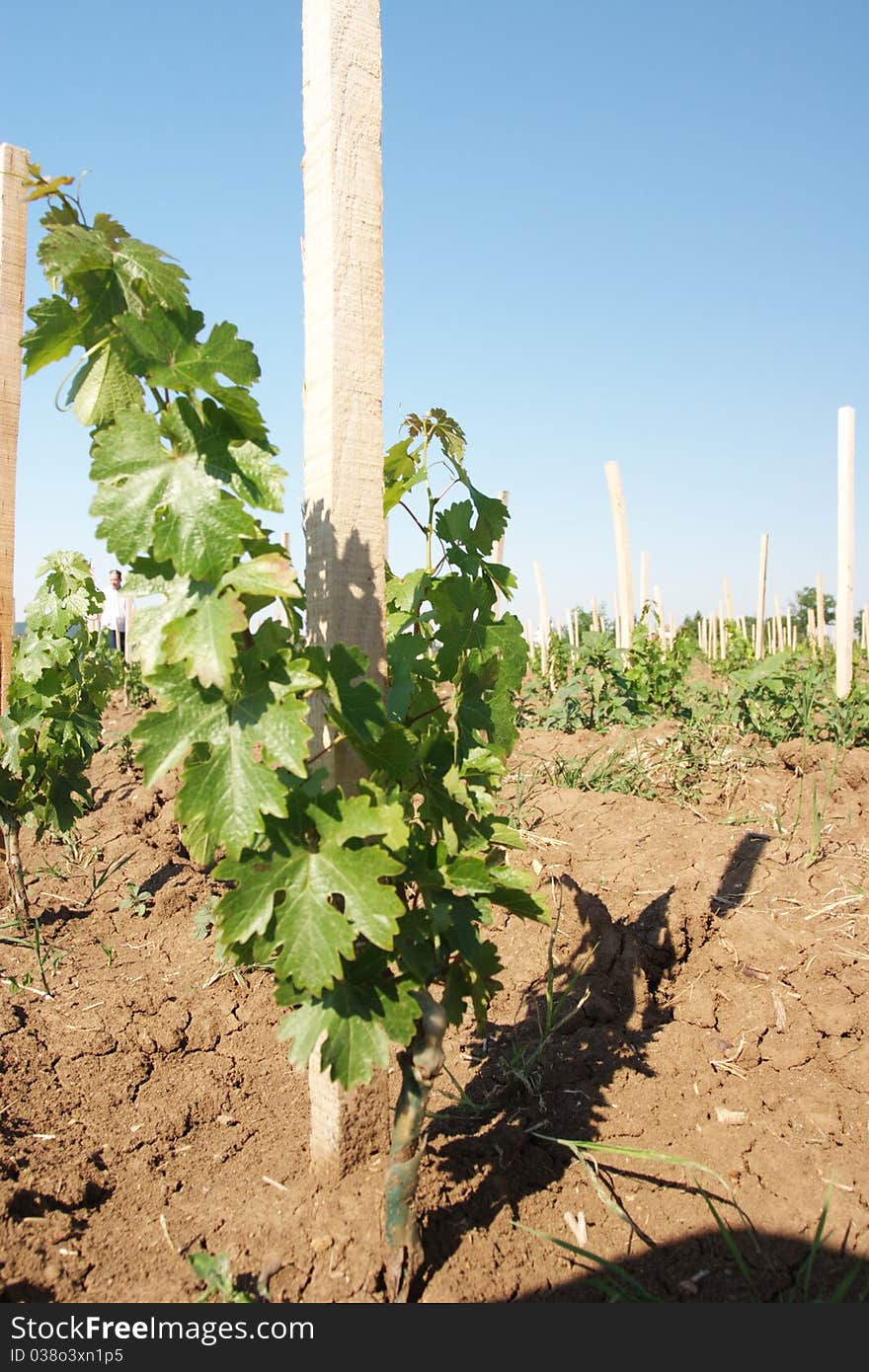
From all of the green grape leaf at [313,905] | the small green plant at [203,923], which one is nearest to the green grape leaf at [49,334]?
the green grape leaf at [313,905]

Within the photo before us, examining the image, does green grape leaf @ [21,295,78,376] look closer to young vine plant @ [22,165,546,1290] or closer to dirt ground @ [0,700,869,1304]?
young vine plant @ [22,165,546,1290]

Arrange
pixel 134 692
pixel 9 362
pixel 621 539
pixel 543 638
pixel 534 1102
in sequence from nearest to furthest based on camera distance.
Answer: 1. pixel 534 1102
2. pixel 9 362
3. pixel 134 692
4. pixel 621 539
5. pixel 543 638

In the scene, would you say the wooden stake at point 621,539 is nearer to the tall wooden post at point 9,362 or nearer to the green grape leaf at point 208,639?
the tall wooden post at point 9,362

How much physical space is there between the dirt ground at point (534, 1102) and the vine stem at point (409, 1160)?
84mm

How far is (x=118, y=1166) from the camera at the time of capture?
2410 mm

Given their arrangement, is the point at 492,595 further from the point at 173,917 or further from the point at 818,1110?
the point at 173,917

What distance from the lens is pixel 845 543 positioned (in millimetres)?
8039

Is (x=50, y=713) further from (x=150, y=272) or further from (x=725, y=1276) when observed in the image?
(x=725, y=1276)

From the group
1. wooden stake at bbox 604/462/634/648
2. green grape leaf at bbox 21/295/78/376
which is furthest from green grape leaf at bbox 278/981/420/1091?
wooden stake at bbox 604/462/634/648

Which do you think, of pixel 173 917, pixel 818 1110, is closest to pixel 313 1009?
pixel 818 1110

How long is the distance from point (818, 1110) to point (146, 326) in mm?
2504

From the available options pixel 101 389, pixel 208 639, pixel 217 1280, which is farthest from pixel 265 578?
pixel 217 1280

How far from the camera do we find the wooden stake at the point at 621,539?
1030 cm

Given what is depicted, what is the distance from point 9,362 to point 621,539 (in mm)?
7344
